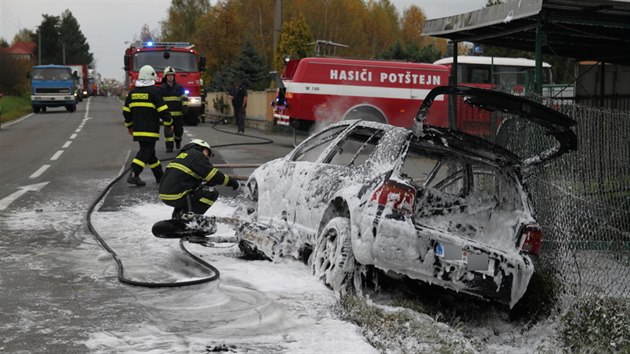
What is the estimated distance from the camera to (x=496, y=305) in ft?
21.5

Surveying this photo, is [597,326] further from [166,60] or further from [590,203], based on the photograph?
[166,60]

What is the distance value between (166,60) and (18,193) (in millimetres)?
16170

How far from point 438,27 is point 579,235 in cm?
472

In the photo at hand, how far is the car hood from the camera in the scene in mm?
5848

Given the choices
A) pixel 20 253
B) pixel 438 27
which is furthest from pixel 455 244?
pixel 438 27

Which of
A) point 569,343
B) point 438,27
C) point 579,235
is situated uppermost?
point 438,27

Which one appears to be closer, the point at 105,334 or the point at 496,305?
the point at 105,334

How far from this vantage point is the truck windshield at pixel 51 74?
1631 inches

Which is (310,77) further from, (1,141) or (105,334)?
(105,334)

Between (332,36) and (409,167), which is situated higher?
(332,36)

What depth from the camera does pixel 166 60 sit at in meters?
27.3

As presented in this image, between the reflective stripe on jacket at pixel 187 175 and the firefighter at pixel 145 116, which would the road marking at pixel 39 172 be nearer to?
the firefighter at pixel 145 116

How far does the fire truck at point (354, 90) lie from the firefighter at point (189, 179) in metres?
12.4

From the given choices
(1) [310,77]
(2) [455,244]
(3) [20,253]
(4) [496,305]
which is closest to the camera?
(2) [455,244]
